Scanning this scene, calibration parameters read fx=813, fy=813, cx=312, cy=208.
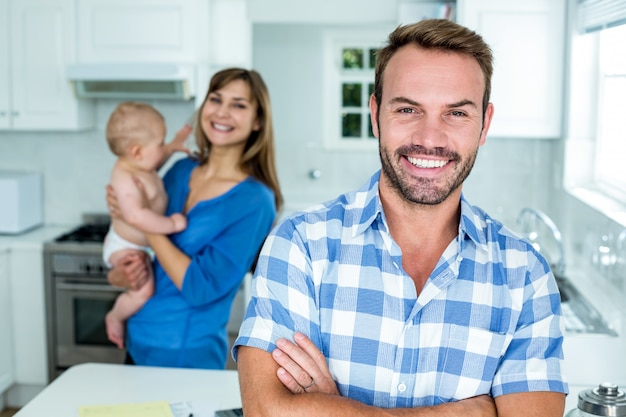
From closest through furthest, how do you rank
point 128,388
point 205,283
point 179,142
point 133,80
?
point 128,388
point 205,283
point 179,142
point 133,80

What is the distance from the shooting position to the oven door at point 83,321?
4379 millimetres

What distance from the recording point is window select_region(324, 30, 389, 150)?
6.43 meters

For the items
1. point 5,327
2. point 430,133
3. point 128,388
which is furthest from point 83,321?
point 430,133

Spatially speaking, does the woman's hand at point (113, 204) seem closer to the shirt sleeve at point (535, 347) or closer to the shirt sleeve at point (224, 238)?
the shirt sleeve at point (224, 238)

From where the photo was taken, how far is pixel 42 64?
4516 mm

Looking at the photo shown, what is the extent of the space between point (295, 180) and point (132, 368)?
402 cm

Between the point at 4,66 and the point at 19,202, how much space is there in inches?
30.3

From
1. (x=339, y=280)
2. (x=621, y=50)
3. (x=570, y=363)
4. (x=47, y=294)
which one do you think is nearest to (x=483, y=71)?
(x=339, y=280)

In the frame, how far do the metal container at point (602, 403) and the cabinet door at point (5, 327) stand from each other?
346 cm

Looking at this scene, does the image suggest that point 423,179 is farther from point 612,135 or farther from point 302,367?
point 612,135

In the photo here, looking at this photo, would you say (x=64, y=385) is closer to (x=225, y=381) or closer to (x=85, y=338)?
(x=225, y=381)

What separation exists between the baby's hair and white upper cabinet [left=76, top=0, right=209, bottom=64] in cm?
143

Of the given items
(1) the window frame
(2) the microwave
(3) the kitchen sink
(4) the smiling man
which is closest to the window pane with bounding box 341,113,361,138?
(2) the microwave

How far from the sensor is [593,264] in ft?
11.7
